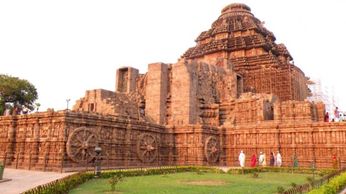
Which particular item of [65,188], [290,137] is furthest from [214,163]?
[65,188]

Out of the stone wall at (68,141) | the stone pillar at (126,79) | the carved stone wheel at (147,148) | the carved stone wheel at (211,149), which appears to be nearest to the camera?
the stone wall at (68,141)

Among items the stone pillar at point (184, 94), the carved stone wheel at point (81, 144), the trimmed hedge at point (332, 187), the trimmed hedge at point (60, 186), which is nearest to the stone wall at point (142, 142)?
the carved stone wheel at point (81, 144)

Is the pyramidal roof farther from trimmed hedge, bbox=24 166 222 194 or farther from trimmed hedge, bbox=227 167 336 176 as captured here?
trimmed hedge, bbox=24 166 222 194

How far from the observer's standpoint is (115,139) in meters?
27.0

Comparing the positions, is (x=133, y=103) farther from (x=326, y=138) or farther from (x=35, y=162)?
(x=326, y=138)

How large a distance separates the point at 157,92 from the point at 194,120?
21.0 ft

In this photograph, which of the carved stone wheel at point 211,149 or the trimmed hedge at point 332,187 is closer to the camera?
the trimmed hedge at point 332,187

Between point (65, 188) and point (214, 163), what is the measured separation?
900 inches

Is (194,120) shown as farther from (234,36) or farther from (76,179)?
(76,179)

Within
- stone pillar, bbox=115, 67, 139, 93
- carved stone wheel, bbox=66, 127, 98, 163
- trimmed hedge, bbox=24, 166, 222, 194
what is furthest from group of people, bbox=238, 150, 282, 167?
stone pillar, bbox=115, 67, 139, 93

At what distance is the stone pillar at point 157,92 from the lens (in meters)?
43.5

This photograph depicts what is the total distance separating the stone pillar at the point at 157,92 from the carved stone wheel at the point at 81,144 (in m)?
19.0

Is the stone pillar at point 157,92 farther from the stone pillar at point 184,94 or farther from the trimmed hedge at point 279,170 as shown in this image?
the trimmed hedge at point 279,170

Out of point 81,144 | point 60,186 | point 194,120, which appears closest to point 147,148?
point 81,144
